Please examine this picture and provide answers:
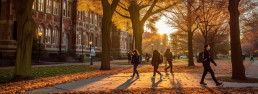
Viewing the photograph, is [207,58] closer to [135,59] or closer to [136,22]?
[135,59]

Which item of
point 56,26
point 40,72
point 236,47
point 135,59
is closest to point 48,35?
point 56,26

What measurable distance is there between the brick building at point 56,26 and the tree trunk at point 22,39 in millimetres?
16473

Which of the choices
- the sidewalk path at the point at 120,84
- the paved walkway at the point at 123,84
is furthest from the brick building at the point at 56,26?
the sidewalk path at the point at 120,84

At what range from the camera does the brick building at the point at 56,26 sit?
25.0m

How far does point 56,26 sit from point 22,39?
75.2ft

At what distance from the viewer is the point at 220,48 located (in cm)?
5697

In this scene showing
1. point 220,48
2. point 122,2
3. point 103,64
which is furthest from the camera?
point 220,48

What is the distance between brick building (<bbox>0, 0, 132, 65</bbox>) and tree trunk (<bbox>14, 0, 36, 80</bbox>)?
16.5 metres

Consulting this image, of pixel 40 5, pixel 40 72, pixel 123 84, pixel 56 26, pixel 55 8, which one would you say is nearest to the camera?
pixel 123 84

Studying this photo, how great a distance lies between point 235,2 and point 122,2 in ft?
55.1

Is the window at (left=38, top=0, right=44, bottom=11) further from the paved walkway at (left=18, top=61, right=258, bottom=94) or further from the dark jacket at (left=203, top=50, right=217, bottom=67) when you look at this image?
the dark jacket at (left=203, top=50, right=217, bottom=67)

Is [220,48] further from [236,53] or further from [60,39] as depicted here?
[236,53]

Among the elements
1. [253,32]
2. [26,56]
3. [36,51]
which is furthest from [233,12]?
[253,32]

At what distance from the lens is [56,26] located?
32.5 m
